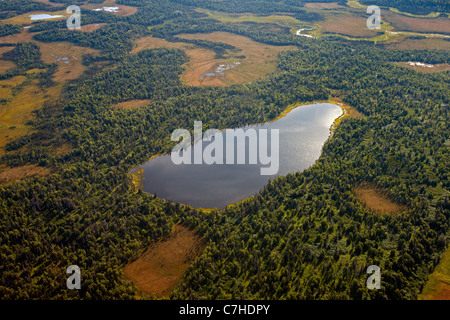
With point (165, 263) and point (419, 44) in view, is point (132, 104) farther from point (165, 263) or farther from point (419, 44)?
point (419, 44)

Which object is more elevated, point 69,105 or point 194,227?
point 69,105

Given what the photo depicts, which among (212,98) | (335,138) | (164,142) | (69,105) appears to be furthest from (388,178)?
(69,105)

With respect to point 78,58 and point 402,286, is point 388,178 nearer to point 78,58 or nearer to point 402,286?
point 402,286

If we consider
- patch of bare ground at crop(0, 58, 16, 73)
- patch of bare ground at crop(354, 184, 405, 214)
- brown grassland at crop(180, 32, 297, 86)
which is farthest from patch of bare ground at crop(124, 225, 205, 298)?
patch of bare ground at crop(0, 58, 16, 73)

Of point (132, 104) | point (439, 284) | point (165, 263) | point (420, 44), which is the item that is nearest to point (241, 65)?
point (132, 104)

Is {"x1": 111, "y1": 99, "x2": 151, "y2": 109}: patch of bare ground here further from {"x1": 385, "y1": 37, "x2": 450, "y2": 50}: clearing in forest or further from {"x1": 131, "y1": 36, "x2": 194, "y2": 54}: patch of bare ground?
{"x1": 385, "y1": 37, "x2": 450, "y2": 50}: clearing in forest

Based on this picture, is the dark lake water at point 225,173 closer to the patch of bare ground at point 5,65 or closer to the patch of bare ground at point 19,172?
the patch of bare ground at point 19,172
